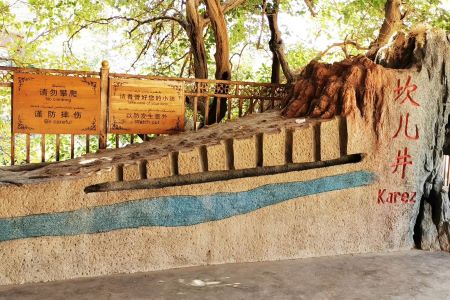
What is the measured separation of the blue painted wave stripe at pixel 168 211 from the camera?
155 inches

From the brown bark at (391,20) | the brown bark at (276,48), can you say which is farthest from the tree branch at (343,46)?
the brown bark at (276,48)

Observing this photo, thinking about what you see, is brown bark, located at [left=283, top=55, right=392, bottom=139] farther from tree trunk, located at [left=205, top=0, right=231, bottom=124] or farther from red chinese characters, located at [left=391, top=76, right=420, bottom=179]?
tree trunk, located at [left=205, top=0, right=231, bottom=124]

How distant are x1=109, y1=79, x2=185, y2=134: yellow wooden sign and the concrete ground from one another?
1.97 m

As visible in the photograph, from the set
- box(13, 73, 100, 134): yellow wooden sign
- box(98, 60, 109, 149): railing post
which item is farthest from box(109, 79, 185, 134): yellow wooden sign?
box(13, 73, 100, 134): yellow wooden sign

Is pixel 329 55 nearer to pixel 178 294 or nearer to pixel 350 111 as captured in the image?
pixel 350 111

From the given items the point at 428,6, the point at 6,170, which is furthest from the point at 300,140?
the point at 428,6

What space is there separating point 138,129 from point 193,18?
8.97 feet

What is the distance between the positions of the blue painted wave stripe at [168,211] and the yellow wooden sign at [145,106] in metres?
1.49

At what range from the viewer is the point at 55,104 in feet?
16.9

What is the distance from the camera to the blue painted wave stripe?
393 cm

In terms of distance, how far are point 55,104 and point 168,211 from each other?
6.52 ft

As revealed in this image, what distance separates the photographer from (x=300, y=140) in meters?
4.79

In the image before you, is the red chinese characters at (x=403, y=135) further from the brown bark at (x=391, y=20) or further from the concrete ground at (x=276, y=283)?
the brown bark at (x=391, y=20)

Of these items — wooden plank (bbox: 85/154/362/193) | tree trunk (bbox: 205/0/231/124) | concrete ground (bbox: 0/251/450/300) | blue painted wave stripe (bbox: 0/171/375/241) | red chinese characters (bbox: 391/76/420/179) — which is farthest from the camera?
tree trunk (bbox: 205/0/231/124)
